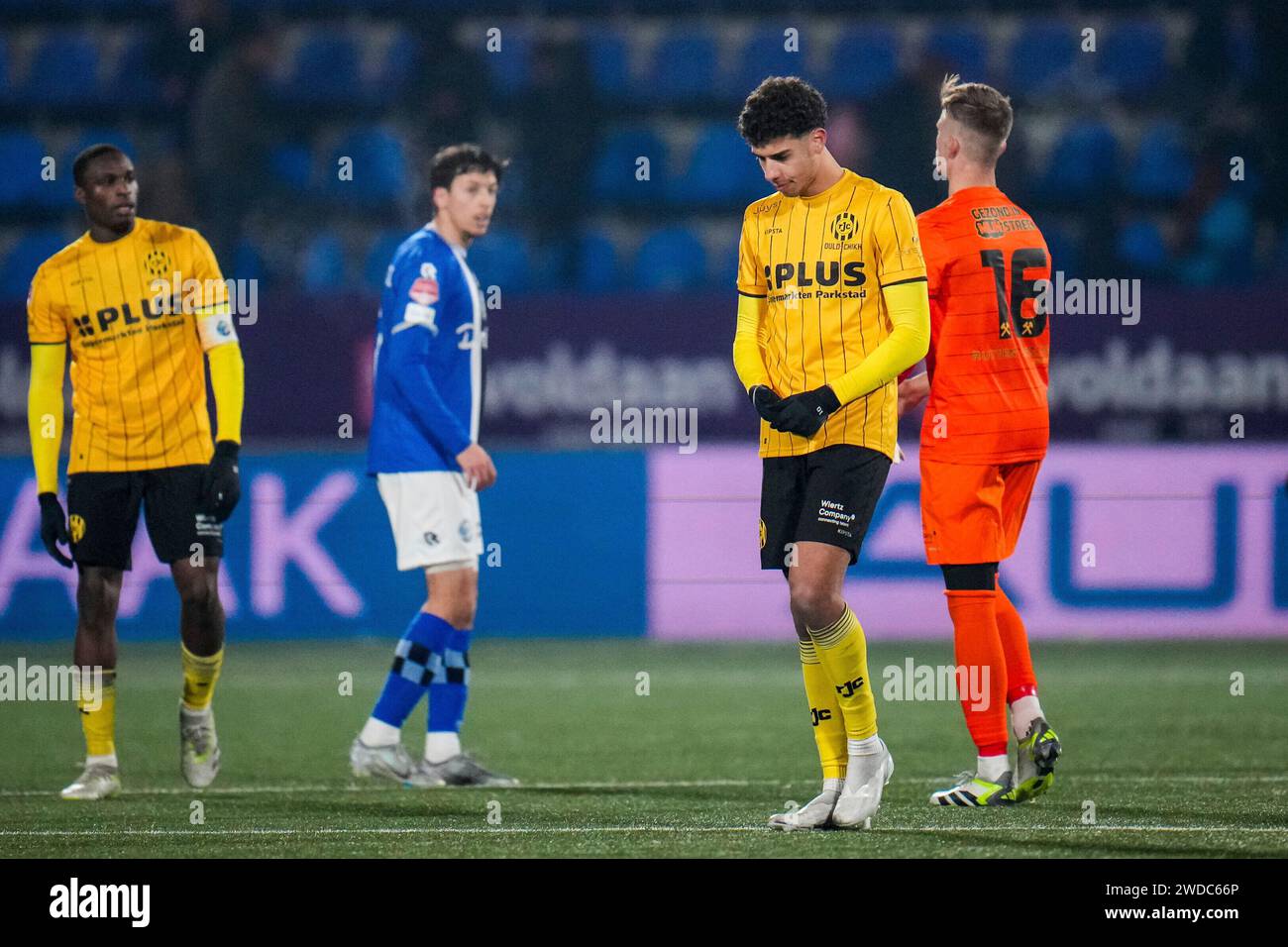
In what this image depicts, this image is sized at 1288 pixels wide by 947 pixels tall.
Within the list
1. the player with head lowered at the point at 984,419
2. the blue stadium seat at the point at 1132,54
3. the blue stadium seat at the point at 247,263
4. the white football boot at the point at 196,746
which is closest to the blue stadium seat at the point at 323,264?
the blue stadium seat at the point at 247,263

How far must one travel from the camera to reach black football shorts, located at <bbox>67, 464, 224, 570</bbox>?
618cm

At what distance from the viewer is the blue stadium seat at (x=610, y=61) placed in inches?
547

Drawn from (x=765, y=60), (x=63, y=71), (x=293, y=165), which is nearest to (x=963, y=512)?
(x=765, y=60)

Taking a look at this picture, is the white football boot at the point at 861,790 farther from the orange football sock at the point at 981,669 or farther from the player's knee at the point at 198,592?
the player's knee at the point at 198,592

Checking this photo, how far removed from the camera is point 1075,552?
10312 millimetres

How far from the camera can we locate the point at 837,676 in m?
5.10

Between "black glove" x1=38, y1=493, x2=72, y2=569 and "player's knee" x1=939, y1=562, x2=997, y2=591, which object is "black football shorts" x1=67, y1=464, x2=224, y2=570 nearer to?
"black glove" x1=38, y1=493, x2=72, y2=569

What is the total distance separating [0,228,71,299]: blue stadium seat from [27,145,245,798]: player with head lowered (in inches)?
270

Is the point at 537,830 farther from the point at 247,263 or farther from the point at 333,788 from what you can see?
the point at 247,263

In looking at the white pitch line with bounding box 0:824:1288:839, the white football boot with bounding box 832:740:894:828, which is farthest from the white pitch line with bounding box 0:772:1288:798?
the white football boot with bounding box 832:740:894:828

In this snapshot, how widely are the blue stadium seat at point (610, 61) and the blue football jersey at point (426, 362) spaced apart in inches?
305

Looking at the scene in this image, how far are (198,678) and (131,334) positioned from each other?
1.16 m

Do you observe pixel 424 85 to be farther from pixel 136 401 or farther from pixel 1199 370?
pixel 136 401

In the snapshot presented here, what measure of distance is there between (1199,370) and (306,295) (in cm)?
528
